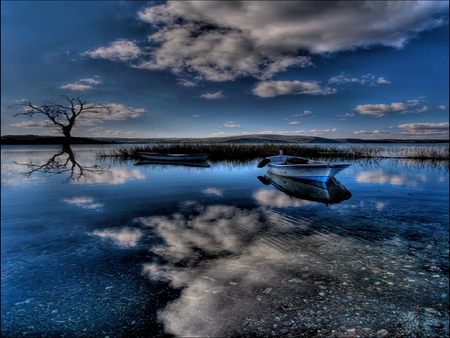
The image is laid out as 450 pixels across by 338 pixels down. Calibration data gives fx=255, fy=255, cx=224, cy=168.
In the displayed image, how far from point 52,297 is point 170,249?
8.57 feet

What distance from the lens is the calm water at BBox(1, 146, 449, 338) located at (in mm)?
3832

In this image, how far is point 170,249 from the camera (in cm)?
650

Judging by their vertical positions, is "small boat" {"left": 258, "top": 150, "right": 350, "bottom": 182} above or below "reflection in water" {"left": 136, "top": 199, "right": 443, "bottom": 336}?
above

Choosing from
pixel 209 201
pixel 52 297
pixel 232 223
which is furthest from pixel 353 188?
pixel 52 297

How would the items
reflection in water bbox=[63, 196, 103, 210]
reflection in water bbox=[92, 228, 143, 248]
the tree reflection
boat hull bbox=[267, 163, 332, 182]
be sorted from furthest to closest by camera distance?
the tree reflection, boat hull bbox=[267, 163, 332, 182], reflection in water bbox=[63, 196, 103, 210], reflection in water bbox=[92, 228, 143, 248]

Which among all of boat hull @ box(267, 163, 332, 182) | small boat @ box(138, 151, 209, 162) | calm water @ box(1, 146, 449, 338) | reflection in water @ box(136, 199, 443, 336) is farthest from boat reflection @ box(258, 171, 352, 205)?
small boat @ box(138, 151, 209, 162)

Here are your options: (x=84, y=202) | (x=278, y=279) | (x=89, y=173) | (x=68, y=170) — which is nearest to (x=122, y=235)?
(x=278, y=279)

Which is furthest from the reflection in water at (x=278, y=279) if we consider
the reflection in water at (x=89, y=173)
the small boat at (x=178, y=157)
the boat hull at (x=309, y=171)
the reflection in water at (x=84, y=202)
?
the small boat at (x=178, y=157)

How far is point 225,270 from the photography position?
5.36 m

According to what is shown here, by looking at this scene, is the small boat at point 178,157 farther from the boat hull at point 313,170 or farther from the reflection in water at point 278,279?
the reflection in water at point 278,279

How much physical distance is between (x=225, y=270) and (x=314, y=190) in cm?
1036

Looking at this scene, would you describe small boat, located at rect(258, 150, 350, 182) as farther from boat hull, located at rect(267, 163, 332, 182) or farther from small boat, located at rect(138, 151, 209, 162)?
small boat, located at rect(138, 151, 209, 162)

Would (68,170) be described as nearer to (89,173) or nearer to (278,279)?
(89,173)

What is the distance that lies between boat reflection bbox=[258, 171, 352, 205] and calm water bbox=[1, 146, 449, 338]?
177 cm
